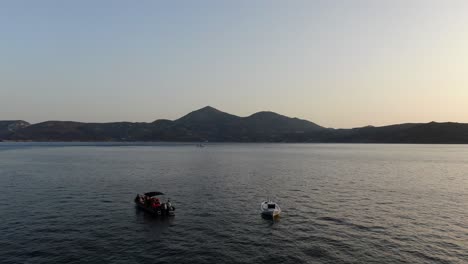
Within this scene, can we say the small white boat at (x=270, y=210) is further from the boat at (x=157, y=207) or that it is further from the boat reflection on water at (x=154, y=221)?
the boat at (x=157, y=207)

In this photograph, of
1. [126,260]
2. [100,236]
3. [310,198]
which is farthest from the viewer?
[310,198]

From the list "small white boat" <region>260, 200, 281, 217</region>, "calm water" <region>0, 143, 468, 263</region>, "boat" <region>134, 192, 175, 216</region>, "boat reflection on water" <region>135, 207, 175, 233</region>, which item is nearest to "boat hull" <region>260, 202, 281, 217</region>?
"small white boat" <region>260, 200, 281, 217</region>

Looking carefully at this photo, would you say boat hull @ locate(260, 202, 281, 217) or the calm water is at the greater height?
boat hull @ locate(260, 202, 281, 217)

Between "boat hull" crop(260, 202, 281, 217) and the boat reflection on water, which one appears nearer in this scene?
the boat reflection on water

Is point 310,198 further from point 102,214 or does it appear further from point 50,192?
point 50,192

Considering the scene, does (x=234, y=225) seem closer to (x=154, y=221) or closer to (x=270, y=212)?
(x=270, y=212)

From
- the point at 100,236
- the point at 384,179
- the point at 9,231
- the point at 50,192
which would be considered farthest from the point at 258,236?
the point at 384,179

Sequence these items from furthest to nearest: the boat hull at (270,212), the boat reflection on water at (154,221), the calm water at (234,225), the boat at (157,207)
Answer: the boat at (157,207)
the boat hull at (270,212)
the boat reflection on water at (154,221)
the calm water at (234,225)

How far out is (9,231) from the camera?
4956 centimetres

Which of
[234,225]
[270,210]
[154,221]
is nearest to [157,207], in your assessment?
[154,221]

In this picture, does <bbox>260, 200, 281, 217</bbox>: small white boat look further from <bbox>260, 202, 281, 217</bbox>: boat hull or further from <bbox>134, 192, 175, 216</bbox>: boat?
<bbox>134, 192, 175, 216</bbox>: boat

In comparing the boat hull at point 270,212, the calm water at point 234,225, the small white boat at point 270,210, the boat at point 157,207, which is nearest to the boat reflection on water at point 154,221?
the calm water at point 234,225

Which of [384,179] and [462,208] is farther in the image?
[384,179]

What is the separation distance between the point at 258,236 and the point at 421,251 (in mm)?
22301
